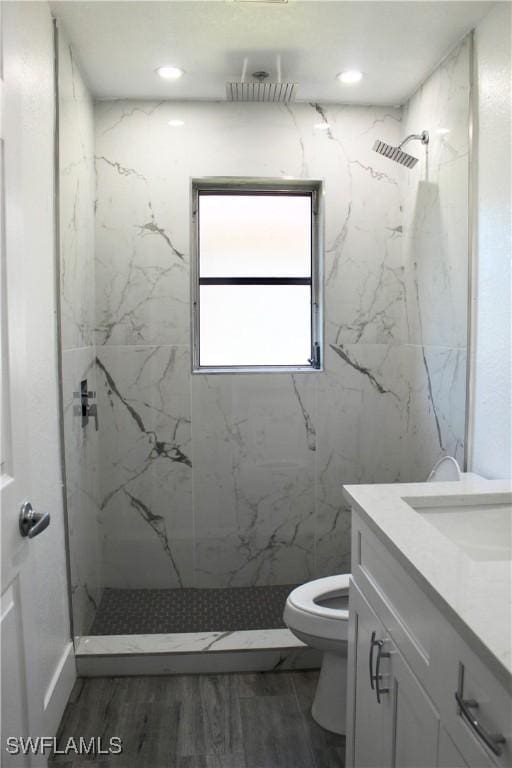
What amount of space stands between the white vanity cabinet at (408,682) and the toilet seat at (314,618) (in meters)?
0.30

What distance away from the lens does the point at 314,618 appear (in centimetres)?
199

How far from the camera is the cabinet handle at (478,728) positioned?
83 centimetres

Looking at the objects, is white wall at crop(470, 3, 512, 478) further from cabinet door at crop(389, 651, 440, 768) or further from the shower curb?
the shower curb

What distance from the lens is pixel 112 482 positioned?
2.95 m

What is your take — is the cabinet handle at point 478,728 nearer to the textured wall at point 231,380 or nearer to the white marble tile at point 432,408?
the white marble tile at point 432,408

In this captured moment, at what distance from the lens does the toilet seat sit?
1.95 metres

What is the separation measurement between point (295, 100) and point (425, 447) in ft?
5.64

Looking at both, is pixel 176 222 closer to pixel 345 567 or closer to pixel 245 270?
pixel 245 270

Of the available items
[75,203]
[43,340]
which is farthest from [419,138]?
[43,340]

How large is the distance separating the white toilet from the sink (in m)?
0.57

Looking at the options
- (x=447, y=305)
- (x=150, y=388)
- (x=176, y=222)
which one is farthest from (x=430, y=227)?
(x=150, y=388)

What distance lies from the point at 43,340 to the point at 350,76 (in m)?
1.70

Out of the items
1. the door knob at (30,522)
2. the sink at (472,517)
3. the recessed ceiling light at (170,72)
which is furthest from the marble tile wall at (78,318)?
the sink at (472,517)

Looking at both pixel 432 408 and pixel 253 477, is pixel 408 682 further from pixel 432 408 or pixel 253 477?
pixel 253 477
